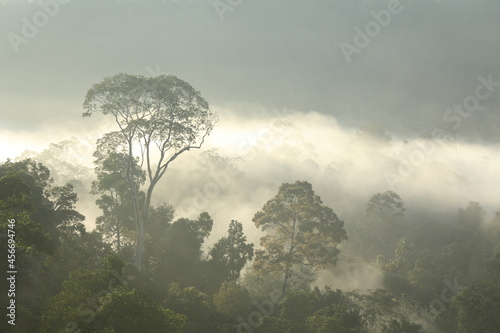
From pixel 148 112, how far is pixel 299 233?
747 inches

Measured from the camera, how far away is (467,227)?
9294 centimetres

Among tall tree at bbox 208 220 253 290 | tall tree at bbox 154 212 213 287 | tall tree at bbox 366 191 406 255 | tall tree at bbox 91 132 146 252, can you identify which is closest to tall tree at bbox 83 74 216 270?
tall tree at bbox 91 132 146 252

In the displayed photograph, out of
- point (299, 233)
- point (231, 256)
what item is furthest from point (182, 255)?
point (299, 233)

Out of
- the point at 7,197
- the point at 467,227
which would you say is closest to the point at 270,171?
the point at 467,227

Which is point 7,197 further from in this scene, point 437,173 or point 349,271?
point 437,173

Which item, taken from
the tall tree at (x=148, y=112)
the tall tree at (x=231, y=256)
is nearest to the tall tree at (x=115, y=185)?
the tall tree at (x=148, y=112)

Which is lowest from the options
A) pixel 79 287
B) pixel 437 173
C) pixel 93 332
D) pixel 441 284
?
pixel 93 332

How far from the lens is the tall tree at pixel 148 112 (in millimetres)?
39375

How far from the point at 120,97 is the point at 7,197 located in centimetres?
1743

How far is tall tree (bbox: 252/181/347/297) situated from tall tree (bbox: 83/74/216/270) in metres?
10.5

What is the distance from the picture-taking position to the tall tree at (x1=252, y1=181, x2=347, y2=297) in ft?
135

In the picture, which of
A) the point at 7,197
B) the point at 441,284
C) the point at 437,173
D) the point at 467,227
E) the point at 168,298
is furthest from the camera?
the point at 437,173

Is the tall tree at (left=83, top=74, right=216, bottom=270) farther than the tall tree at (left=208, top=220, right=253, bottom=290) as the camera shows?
No

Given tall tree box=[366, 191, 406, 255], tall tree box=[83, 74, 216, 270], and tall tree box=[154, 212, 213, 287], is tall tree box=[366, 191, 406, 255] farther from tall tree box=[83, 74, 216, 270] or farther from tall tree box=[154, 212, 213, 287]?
tall tree box=[83, 74, 216, 270]
